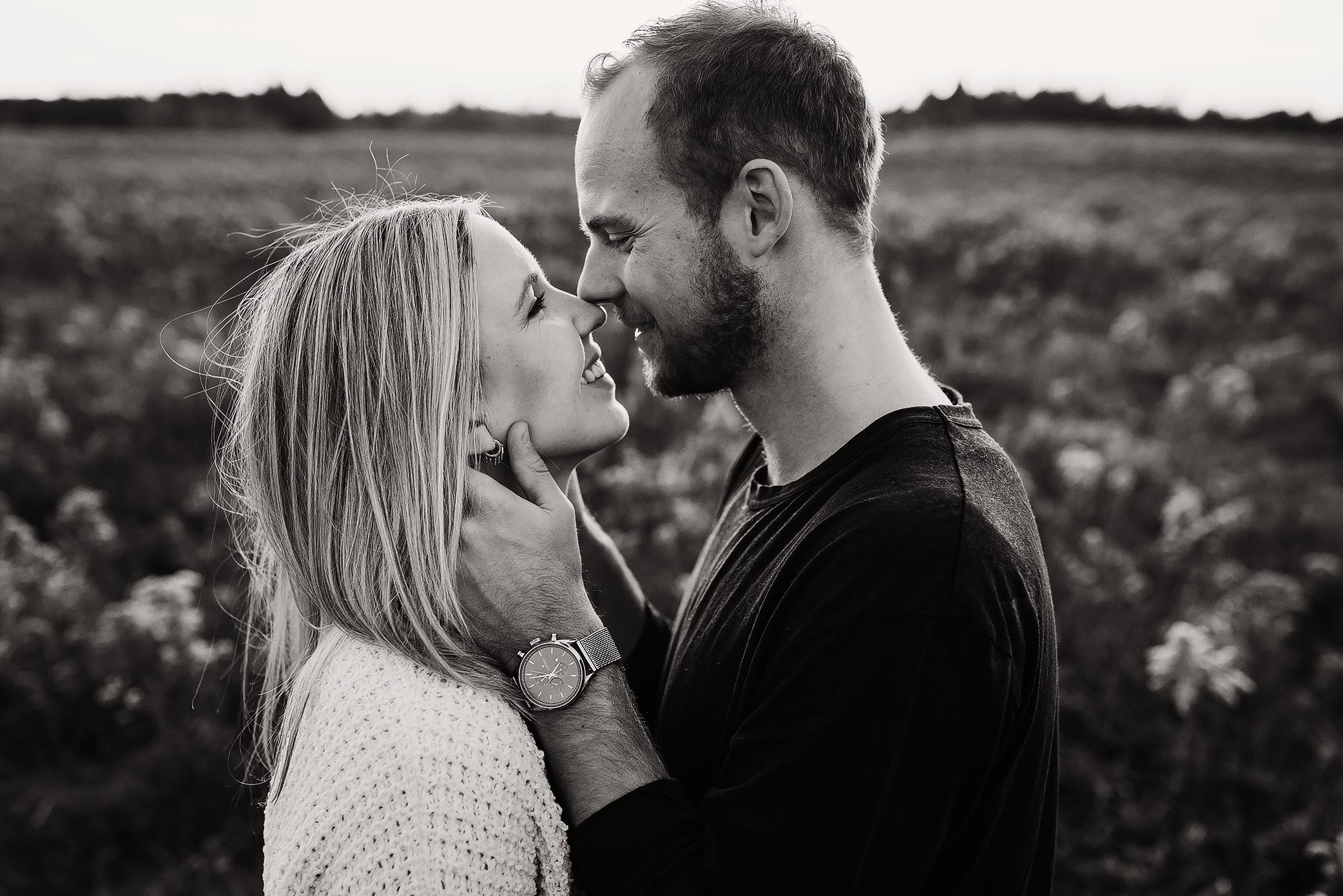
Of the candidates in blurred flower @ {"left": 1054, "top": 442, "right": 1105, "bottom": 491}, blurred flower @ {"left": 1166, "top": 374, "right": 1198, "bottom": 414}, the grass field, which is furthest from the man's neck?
blurred flower @ {"left": 1166, "top": 374, "right": 1198, "bottom": 414}

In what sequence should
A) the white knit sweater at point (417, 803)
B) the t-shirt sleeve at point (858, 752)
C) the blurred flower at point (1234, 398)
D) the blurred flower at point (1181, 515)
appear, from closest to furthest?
the t-shirt sleeve at point (858, 752) < the white knit sweater at point (417, 803) < the blurred flower at point (1181, 515) < the blurred flower at point (1234, 398)

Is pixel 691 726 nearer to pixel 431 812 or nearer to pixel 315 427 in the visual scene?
pixel 431 812

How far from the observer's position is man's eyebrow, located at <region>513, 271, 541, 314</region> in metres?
2.33

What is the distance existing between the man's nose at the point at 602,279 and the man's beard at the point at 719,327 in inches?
6.9

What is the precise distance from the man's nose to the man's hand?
2.04 ft

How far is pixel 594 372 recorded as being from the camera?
2502 millimetres

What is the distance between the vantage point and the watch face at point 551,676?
6.20 feet

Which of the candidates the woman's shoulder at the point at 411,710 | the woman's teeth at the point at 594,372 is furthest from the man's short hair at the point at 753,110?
the woman's shoulder at the point at 411,710

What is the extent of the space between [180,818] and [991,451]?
162 inches

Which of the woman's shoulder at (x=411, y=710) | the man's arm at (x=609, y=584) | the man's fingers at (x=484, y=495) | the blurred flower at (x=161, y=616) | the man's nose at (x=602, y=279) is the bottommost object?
the blurred flower at (x=161, y=616)

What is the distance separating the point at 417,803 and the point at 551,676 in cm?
36

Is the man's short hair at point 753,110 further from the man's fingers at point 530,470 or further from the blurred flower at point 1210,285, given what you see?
the blurred flower at point 1210,285

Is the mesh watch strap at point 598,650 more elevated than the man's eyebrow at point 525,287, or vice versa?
the man's eyebrow at point 525,287

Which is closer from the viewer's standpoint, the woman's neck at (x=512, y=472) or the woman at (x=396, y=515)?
the woman at (x=396, y=515)
